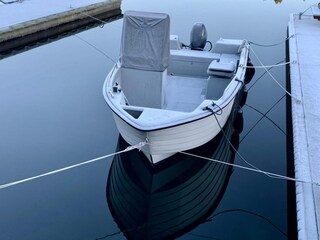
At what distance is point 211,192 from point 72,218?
260cm

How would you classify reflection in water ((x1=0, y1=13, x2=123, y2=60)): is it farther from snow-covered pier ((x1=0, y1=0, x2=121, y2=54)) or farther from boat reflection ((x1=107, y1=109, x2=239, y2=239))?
boat reflection ((x1=107, y1=109, x2=239, y2=239))

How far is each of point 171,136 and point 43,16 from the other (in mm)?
10738

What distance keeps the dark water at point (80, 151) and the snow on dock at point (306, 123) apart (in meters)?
0.92

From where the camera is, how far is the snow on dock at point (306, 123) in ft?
17.8

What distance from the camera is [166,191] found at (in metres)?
7.26

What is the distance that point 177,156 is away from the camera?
769 cm

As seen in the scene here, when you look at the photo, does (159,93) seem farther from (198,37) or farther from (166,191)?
(198,37)

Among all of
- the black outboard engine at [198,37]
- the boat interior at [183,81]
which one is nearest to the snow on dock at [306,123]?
the boat interior at [183,81]

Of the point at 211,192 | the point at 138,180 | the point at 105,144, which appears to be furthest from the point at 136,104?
the point at 211,192

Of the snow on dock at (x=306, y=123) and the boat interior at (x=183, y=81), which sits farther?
the boat interior at (x=183, y=81)

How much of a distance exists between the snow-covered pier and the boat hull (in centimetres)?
871

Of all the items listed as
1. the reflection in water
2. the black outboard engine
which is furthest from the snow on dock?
the reflection in water

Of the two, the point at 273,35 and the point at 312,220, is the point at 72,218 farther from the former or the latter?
the point at 273,35

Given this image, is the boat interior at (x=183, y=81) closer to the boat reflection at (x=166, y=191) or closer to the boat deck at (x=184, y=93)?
the boat deck at (x=184, y=93)
